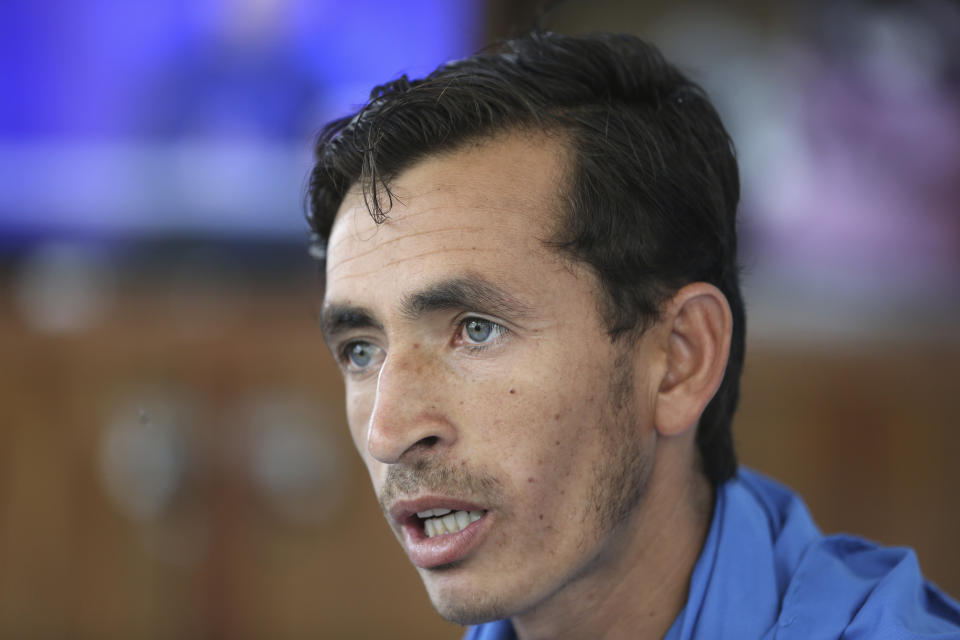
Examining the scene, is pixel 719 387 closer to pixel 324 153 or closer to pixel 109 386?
pixel 324 153

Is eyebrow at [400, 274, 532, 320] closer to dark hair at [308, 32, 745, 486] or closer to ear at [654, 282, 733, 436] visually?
dark hair at [308, 32, 745, 486]

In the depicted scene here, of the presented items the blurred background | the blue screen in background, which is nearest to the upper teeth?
the blurred background

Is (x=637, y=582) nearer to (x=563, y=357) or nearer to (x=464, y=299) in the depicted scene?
(x=563, y=357)

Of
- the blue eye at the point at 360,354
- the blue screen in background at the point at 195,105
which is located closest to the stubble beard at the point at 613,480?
the blue eye at the point at 360,354

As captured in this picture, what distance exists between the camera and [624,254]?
138 centimetres

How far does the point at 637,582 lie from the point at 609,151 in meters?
0.59

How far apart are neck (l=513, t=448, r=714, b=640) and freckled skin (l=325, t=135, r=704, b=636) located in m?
0.03

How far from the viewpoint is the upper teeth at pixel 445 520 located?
1.29 m

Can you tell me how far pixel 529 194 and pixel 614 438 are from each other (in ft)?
1.09

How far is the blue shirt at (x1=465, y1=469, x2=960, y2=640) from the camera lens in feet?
4.19

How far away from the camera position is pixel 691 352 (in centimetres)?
142

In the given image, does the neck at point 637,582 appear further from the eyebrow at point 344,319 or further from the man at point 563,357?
the eyebrow at point 344,319

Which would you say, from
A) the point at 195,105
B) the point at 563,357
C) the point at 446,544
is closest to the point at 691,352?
the point at 563,357

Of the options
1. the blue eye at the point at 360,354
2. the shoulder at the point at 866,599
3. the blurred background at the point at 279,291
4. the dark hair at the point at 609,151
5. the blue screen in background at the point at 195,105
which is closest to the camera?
the shoulder at the point at 866,599
